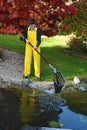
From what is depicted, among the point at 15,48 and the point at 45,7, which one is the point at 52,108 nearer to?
the point at 45,7

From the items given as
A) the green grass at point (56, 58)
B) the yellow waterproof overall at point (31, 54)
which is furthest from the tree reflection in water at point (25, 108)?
the green grass at point (56, 58)

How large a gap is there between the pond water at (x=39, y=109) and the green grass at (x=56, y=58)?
5.50 feet

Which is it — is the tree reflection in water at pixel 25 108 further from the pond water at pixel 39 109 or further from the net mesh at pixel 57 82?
the net mesh at pixel 57 82

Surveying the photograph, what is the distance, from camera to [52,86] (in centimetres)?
1323

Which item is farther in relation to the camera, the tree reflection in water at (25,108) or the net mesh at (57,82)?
the net mesh at (57,82)

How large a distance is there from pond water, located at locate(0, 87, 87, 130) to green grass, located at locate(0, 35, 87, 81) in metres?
1.68

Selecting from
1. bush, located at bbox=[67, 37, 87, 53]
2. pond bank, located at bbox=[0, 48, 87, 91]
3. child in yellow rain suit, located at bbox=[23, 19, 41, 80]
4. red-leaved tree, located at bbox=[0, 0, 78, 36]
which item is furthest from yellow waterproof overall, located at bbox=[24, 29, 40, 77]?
bush, located at bbox=[67, 37, 87, 53]

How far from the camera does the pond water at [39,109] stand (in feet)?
32.3

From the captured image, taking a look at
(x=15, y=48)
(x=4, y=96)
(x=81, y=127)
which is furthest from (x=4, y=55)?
(x=81, y=127)

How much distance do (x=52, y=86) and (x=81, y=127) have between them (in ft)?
12.1

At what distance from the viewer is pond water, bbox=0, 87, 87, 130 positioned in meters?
9.84

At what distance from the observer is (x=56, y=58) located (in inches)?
658

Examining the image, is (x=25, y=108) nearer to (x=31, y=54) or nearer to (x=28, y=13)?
(x=31, y=54)

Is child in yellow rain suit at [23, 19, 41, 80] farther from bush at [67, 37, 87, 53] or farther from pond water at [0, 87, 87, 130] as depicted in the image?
bush at [67, 37, 87, 53]
